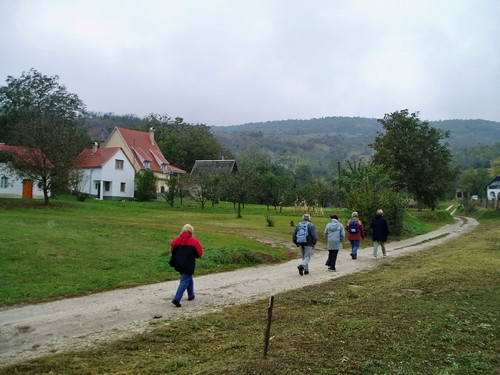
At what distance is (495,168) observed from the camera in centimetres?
11219

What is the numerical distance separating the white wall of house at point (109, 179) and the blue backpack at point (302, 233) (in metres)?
44.1

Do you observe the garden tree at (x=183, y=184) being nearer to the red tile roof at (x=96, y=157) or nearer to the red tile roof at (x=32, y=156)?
the red tile roof at (x=96, y=157)

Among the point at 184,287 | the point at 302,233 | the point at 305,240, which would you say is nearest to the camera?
the point at 184,287

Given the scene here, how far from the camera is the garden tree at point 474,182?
113000 millimetres

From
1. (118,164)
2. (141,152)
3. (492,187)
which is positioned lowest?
(492,187)

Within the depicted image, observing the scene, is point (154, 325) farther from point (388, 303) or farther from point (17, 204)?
point (17, 204)

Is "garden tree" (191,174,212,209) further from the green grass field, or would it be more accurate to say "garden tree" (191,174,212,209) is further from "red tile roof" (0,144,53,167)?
the green grass field

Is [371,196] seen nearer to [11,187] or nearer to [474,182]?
[11,187]

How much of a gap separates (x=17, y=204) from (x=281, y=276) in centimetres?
2897

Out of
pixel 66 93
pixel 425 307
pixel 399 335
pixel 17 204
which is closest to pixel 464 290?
pixel 425 307

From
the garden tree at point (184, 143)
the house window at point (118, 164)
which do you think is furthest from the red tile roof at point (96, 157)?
the garden tree at point (184, 143)

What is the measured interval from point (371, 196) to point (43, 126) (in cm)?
2584

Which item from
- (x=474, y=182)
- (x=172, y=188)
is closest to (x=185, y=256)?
(x=172, y=188)

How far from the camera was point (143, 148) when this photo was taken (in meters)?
70.2
